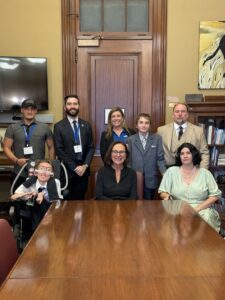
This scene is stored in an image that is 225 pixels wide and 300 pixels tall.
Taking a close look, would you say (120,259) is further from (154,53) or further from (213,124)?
(154,53)

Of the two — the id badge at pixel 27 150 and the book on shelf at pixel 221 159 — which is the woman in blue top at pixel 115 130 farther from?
the book on shelf at pixel 221 159

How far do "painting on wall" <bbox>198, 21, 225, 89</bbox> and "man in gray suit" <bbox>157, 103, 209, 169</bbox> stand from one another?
0.97 meters

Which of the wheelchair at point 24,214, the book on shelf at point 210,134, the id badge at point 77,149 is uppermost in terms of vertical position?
the book on shelf at point 210,134

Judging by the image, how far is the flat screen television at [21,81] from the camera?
4199mm

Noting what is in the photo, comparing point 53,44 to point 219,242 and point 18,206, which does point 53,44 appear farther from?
point 219,242

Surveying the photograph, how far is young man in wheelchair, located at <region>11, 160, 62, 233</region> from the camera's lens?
2.82m

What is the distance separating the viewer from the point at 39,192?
114 inches

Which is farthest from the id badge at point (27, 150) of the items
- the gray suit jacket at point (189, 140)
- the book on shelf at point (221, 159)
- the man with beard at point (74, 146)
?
the book on shelf at point (221, 159)

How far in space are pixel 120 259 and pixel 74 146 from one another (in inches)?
88.3

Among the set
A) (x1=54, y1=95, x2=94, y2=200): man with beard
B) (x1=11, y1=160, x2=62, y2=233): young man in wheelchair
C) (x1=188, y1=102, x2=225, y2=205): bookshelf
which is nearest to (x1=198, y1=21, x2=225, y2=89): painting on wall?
(x1=188, y1=102, x2=225, y2=205): bookshelf

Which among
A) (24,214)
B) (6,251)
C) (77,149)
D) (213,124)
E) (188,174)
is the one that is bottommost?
(24,214)

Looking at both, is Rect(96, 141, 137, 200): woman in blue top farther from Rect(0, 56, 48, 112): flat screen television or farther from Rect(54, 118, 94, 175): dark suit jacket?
Rect(0, 56, 48, 112): flat screen television

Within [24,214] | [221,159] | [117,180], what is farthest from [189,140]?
[24,214]

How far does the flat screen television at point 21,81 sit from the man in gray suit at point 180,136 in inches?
64.2
